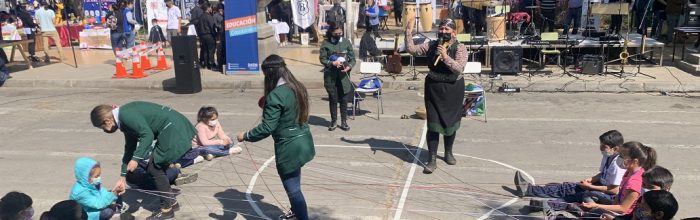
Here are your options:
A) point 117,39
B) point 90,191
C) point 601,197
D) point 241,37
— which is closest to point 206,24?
point 241,37

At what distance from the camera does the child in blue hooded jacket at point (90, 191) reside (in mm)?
5223

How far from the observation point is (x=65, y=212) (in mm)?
4746

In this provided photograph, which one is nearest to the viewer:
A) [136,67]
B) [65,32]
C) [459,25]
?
[136,67]

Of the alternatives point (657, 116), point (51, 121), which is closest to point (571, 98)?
point (657, 116)

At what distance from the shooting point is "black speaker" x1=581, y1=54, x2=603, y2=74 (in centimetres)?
1384

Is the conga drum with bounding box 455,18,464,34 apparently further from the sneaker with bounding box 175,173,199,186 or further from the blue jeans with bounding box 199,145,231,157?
the sneaker with bounding box 175,173,199,186

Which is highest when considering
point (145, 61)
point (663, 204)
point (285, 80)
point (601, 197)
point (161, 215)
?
point (285, 80)

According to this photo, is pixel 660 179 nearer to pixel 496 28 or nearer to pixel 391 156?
pixel 391 156

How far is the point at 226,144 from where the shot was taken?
7.23 meters

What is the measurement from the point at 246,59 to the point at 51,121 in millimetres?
5055

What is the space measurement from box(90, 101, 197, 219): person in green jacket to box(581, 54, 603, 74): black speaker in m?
10.6

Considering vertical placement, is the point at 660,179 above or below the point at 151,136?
below

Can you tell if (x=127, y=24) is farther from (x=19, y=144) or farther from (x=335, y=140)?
(x=335, y=140)

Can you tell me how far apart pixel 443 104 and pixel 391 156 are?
4.26ft
